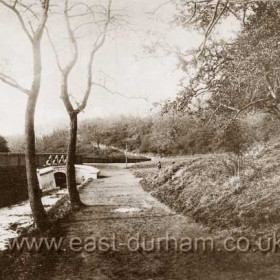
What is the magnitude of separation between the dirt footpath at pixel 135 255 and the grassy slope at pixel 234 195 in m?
0.79

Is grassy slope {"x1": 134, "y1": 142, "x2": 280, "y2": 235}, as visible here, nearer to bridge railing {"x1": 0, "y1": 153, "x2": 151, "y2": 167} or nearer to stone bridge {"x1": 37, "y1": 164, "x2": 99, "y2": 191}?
bridge railing {"x1": 0, "y1": 153, "x2": 151, "y2": 167}

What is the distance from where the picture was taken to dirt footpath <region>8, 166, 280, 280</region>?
7664 millimetres

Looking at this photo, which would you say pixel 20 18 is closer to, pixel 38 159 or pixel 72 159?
pixel 72 159

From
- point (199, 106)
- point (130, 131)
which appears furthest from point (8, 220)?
point (130, 131)

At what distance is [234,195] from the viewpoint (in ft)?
42.0

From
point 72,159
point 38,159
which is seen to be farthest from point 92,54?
point 38,159

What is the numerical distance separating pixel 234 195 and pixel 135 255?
4.79 metres

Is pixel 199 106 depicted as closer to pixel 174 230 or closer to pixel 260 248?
pixel 174 230

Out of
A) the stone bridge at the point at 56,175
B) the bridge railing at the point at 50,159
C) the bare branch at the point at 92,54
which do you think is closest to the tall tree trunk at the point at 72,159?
the bare branch at the point at 92,54

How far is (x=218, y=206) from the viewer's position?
41.3 ft

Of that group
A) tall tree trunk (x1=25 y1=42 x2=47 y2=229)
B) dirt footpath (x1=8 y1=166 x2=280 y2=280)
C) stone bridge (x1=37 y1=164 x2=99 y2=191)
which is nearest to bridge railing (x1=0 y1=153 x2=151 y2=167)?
stone bridge (x1=37 y1=164 x2=99 y2=191)

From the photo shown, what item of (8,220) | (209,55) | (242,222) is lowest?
(8,220)

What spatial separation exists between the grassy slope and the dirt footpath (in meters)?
0.79

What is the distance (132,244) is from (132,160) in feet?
178
